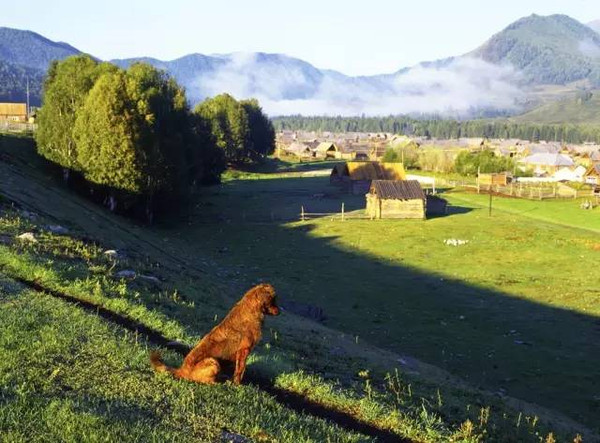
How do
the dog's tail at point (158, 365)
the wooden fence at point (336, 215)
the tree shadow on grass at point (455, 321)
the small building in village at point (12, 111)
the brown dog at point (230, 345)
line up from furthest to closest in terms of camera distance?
the small building in village at point (12, 111) → the wooden fence at point (336, 215) → the tree shadow on grass at point (455, 321) → the dog's tail at point (158, 365) → the brown dog at point (230, 345)

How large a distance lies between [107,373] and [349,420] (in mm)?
4445

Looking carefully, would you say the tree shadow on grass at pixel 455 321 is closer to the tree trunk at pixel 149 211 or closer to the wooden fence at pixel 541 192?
the tree trunk at pixel 149 211

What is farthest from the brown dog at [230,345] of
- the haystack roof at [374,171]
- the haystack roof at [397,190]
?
the haystack roof at [374,171]

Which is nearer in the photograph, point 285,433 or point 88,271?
point 285,433

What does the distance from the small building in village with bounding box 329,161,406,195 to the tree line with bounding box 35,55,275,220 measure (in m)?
37.2

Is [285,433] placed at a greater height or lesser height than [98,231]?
greater

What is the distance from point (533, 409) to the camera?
1742cm

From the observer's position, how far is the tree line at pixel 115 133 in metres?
49.9

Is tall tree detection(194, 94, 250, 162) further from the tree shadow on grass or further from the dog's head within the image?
the dog's head

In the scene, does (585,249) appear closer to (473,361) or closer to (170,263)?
(473,361)

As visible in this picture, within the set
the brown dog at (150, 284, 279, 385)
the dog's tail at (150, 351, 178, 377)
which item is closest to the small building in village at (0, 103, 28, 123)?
the dog's tail at (150, 351, 178, 377)

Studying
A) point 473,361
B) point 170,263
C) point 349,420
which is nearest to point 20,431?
point 349,420

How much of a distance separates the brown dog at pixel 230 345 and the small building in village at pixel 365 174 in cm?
8407

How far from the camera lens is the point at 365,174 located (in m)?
95.8
